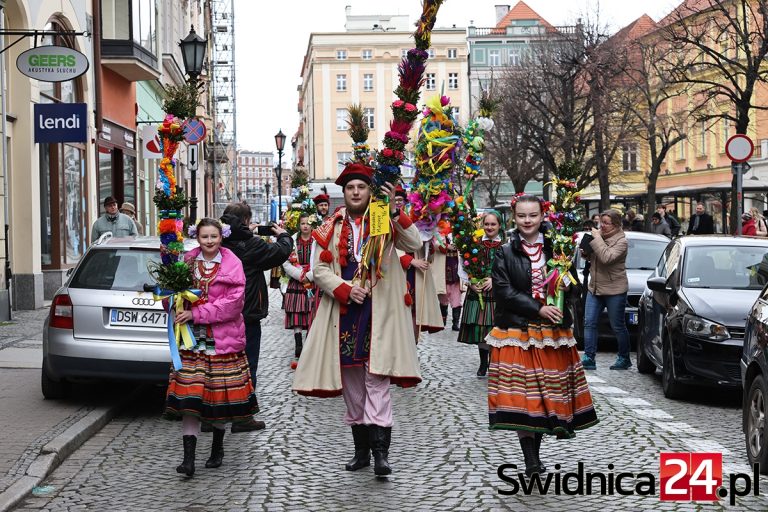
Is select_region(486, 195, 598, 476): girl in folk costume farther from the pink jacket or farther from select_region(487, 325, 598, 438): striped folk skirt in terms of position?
the pink jacket

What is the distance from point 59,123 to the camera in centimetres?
1858

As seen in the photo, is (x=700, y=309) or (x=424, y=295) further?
(x=424, y=295)

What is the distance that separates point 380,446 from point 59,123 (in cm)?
1297

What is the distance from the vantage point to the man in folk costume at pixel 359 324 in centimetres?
718

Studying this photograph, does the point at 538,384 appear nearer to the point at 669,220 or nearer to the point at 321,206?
the point at 321,206

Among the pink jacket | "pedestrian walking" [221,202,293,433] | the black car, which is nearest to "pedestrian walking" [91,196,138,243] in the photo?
"pedestrian walking" [221,202,293,433]

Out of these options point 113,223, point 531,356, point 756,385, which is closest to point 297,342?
point 113,223

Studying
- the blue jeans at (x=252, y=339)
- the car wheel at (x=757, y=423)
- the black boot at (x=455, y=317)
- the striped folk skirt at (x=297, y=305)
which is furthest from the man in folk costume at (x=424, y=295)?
the black boot at (x=455, y=317)

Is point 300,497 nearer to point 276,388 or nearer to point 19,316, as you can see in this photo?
point 276,388

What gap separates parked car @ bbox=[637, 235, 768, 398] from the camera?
33.2ft

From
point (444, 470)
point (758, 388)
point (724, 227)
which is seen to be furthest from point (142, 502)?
point (724, 227)

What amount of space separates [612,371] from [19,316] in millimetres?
9891

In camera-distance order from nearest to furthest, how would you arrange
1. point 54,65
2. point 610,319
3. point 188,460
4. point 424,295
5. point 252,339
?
point 188,460 → point 252,339 → point 424,295 → point 610,319 → point 54,65

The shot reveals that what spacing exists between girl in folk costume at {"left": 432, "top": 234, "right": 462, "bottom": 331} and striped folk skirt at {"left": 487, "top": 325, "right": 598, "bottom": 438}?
909 centimetres
